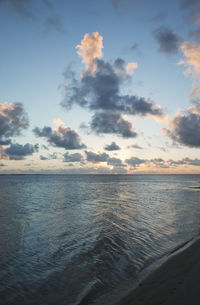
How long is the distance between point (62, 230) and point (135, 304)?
1399 cm

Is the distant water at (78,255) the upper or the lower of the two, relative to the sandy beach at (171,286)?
lower

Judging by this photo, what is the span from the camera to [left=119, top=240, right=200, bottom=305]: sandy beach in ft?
23.2

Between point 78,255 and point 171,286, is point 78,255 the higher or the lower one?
the lower one

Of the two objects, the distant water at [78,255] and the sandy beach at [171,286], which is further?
the distant water at [78,255]

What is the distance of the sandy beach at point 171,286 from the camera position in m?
7.09

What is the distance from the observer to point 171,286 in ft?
26.8

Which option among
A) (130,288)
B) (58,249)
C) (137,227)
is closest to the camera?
(130,288)

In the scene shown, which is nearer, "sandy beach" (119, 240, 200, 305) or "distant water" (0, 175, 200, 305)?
"sandy beach" (119, 240, 200, 305)

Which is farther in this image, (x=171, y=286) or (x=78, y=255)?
(x=78, y=255)

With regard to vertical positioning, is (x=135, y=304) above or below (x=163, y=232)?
above

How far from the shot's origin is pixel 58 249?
14.7 m

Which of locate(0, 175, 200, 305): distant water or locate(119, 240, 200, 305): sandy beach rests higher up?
locate(119, 240, 200, 305): sandy beach

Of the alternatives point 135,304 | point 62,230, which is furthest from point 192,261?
point 62,230

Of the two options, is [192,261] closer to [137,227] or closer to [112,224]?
[137,227]
